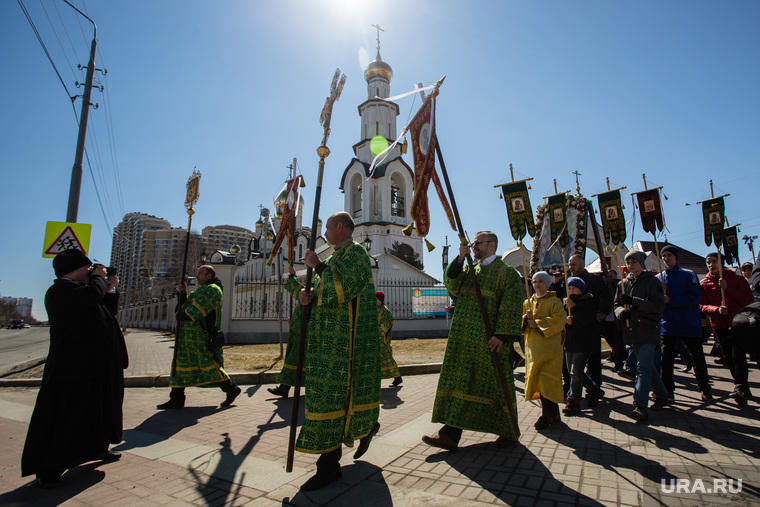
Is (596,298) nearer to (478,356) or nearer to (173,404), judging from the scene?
(478,356)

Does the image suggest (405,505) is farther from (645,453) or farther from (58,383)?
(58,383)

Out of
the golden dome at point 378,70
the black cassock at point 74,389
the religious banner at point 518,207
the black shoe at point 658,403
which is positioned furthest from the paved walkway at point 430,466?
the golden dome at point 378,70

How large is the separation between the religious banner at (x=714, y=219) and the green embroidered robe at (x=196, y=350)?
8.73 metres

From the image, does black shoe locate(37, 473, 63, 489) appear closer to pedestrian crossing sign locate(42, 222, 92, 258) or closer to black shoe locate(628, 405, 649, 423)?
black shoe locate(628, 405, 649, 423)

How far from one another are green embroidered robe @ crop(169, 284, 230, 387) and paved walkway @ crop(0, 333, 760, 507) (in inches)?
→ 29.6

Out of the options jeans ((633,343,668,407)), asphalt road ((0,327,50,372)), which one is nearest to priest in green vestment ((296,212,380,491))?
jeans ((633,343,668,407))

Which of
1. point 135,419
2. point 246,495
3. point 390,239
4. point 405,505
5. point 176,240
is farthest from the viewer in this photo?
point 176,240

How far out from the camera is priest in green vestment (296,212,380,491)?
2.91m

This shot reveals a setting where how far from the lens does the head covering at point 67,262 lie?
3250 millimetres

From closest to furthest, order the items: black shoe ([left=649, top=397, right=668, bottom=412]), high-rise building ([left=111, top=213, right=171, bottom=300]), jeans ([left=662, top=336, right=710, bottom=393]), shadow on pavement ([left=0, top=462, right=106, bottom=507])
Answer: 1. shadow on pavement ([left=0, top=462, right=106, bottom=507])
2. black shoe ([left=649, top=397, right=668, bottom=412])
3. jeans ([left=662, top=336, right=710, bottom=393])
4. high-rise building ([left=111, top=213, right=171, bottom=300])

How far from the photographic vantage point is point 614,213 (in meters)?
10.5

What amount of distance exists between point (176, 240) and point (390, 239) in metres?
39.1

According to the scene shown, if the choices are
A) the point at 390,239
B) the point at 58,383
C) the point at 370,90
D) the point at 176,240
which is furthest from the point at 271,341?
the point at 176,240

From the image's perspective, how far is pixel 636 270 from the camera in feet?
16.6
